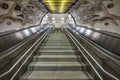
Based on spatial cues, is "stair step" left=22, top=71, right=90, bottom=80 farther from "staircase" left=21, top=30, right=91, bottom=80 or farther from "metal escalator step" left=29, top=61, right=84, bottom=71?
"metal escalator step" left=29, top=61, right=84, bottom=71

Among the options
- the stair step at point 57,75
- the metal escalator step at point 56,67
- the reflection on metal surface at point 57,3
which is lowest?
the stair step at point 57,75

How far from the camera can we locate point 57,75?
348cm

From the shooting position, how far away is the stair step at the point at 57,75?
3.32 m

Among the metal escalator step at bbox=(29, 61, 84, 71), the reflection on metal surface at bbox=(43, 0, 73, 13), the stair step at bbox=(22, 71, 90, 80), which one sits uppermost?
the reflection on metal surface at bbox=(43, 0, 73, 13)

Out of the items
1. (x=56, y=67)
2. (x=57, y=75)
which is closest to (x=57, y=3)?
(x=56, y=67)

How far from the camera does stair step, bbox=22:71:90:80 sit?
3.32 metres

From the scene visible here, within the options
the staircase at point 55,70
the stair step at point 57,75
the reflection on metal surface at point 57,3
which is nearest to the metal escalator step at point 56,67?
the staircase at point 55,70

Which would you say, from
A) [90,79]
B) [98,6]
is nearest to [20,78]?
[90,79]

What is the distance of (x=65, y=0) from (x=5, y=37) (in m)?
6.72

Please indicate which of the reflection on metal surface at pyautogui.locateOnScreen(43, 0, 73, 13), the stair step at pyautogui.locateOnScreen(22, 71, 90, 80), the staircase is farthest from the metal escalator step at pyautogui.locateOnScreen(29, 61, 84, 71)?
the reflection on metal surface at pyautogui.locateOnScreen(43, 0, 73, 13)

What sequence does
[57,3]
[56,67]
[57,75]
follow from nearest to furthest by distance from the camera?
[57,75]
[56,67]
[57,3]

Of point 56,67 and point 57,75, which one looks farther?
point 56,67

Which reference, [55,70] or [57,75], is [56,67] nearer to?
[55,70]

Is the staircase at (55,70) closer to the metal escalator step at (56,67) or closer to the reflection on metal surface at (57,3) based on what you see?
the metal escalator step at (56,67)
